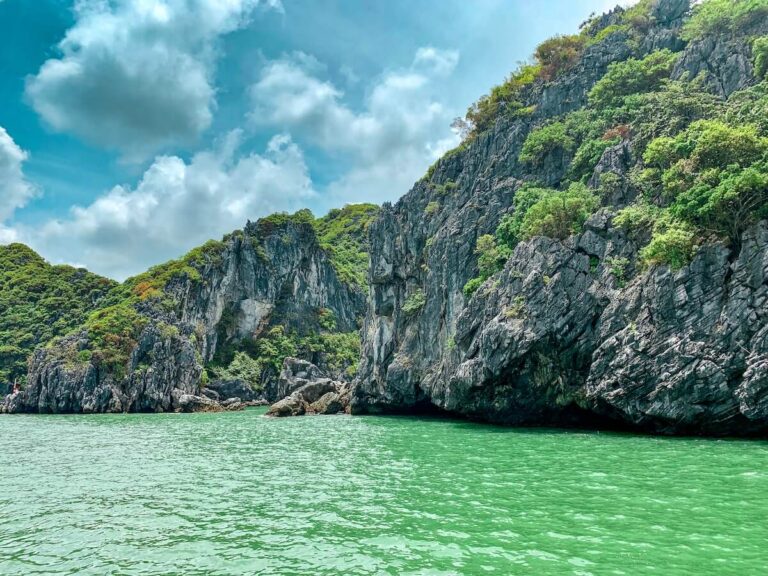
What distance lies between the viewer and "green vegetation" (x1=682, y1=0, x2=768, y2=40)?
126ft

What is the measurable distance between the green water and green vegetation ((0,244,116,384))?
259ft

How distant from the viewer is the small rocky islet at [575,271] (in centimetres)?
2497

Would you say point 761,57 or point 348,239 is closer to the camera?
point 761,57

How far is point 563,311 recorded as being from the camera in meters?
30.9

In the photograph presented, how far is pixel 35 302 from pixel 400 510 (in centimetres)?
11253

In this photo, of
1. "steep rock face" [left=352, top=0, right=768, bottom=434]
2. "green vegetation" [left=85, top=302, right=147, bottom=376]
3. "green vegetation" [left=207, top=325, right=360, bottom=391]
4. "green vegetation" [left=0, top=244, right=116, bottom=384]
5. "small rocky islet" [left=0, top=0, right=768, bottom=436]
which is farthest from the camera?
"green vegetation" [left=207, top=325, right=360, bottom=391]

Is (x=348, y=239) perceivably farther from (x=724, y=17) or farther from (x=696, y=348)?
(x=696, y=348)

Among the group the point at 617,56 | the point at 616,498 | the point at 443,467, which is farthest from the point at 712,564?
the point at 617,56

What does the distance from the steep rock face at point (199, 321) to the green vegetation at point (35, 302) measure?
1931cm

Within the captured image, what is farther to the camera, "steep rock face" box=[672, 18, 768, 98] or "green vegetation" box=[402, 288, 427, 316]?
"green vegetation" box=[402, 288, 427, 316]

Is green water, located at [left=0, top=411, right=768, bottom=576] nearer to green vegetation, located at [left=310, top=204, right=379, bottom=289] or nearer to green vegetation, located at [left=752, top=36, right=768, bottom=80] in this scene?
green vegetation, located at [left=752, top=36, right=768, bottom=80]

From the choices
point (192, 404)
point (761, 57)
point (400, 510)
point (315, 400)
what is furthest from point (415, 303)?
point (192, 404)

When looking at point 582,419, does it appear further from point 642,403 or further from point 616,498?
point 616,498

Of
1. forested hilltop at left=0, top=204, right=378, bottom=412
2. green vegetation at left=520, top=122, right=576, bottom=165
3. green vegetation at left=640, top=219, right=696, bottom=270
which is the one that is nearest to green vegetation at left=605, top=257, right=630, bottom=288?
green vegetation at left=640, top=219, right=696, bottom=270
